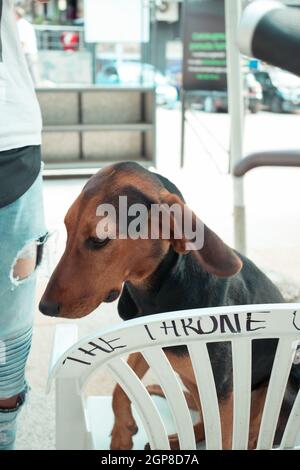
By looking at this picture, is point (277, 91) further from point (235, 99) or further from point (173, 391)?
point (173, 391)

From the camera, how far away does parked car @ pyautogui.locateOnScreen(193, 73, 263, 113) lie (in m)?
1.61

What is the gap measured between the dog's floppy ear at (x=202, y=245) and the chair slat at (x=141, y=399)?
237 mm

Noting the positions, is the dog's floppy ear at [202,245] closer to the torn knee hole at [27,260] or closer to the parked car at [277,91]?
the torn knee hole at [27,260]

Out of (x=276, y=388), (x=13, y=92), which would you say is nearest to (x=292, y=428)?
(x=276, y=388)

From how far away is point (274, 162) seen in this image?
1021 millimetres

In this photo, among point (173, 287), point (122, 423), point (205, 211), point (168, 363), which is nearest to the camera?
point (168, 363)

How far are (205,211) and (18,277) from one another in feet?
1.77

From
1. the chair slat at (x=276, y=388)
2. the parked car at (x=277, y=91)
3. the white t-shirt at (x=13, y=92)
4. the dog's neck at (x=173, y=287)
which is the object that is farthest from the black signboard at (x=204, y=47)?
the chair slat at (x=276, y=388)

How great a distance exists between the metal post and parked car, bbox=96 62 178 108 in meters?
0.31

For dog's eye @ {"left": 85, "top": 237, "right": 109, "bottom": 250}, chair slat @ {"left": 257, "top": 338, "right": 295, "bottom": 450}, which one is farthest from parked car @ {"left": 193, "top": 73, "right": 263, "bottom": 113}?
chair slat @ {"left": 257, "top": 338, "right": 295, "bottom": 450}

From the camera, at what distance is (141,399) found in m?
0.68

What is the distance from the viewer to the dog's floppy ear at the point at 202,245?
0.83m

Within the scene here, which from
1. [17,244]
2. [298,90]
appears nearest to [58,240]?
[17,244]
